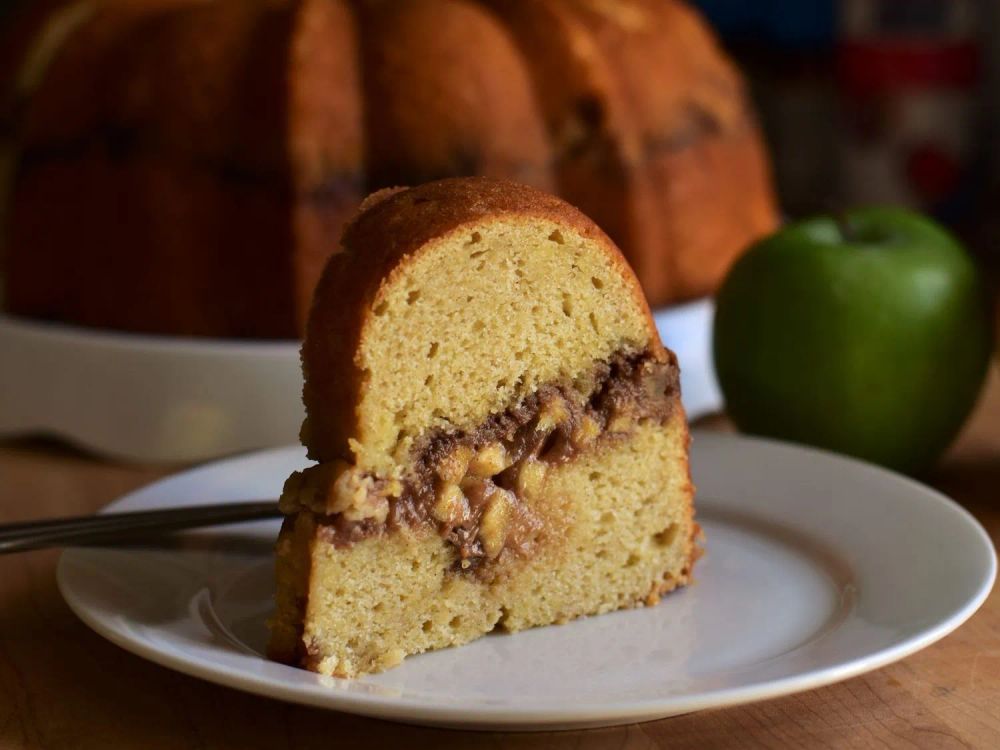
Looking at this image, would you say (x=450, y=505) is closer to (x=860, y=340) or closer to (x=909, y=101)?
(x=860, y=340)

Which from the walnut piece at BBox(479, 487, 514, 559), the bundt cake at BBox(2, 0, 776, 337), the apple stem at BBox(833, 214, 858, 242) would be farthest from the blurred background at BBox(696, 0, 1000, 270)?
the walnut piece at BBox(479, 487, 514, 559)

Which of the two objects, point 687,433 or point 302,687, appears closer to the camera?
point 302,687

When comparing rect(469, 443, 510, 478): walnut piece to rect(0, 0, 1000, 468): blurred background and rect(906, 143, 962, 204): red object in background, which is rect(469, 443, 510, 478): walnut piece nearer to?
rect(0, 0, 1000, 468): blurred background

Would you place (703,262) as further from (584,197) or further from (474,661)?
(474,661)

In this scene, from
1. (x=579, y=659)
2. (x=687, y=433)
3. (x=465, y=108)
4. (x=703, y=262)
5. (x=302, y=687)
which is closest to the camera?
(x=302, y=687)

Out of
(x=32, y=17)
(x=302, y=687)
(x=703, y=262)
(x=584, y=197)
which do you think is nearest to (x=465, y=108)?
(x=584, y=197)

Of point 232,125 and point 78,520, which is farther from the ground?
point 232,125

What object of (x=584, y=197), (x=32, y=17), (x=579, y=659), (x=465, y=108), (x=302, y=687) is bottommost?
(x=579, y=659)
